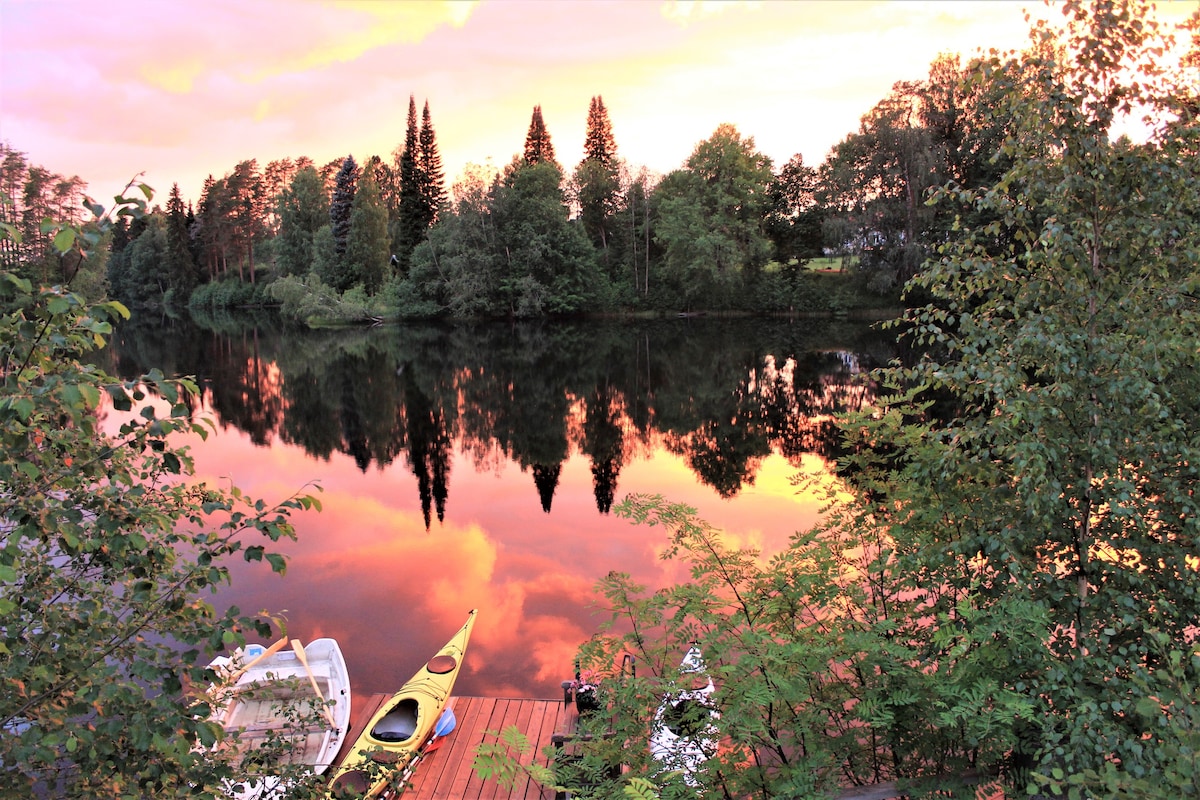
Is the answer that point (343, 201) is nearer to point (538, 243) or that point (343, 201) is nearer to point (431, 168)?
point (431, 168)

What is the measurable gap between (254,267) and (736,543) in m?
98.8

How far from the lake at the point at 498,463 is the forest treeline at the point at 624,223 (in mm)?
8991

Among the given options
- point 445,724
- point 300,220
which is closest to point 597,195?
point 300,220

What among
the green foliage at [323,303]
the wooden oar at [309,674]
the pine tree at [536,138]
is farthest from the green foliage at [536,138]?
the wooden oar at [309,674]

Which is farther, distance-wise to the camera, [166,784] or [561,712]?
[561,712]

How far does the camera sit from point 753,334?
5797 centimetres

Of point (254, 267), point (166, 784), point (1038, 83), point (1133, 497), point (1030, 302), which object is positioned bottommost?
point (166, 784)

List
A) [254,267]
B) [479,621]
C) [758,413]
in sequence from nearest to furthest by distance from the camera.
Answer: [479,621]
[758,413]
[254,267]

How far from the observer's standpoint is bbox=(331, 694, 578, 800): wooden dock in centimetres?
990

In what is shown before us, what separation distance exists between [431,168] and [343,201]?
12978mm

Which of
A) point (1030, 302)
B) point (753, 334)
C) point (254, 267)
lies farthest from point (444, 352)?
point (254, 267)

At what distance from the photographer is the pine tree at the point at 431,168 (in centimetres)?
8156

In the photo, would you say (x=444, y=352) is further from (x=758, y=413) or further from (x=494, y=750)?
(x=494, y=750)

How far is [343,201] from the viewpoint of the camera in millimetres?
89000
